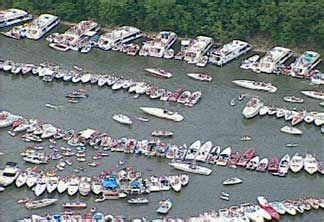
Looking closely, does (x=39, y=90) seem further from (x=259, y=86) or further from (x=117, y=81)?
(x=259, y=86)

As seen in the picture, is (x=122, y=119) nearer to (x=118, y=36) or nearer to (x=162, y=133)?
(x=162, y=133)

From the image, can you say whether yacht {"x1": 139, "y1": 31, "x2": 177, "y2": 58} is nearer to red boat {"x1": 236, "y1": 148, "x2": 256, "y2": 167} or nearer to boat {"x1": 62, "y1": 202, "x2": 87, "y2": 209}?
red boat {"x1": 236, "y1": 148, "x2": 256, "y2": 167}

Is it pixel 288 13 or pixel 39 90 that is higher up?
pixel 288 13

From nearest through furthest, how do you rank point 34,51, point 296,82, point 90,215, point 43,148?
point 90,215 → point 43,148 → point 296,82 → point 34,51

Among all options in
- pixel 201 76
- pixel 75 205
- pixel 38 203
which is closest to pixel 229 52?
pixel 201 76

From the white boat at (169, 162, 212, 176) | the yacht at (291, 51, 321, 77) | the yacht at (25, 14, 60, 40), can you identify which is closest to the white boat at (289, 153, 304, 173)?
the white boat at (169, 162, 212, 176)

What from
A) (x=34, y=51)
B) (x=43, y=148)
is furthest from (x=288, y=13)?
(x=43, y=148)

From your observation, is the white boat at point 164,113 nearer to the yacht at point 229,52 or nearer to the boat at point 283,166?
the boat at point 283,166
